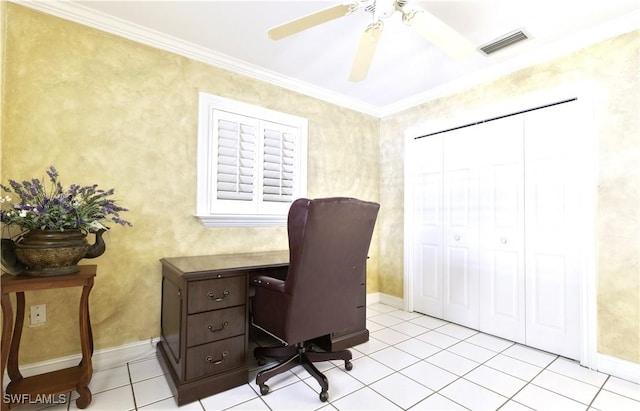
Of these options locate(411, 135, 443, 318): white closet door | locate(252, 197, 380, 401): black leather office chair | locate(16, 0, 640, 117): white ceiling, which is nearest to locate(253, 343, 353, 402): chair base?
locate(252, 197, 380, 401): black leather office chair

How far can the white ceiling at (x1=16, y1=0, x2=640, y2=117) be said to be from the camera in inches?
78.7

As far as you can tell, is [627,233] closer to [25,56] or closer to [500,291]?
[500,291]

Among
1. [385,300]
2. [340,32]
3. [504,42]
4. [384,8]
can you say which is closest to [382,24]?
[384,8]

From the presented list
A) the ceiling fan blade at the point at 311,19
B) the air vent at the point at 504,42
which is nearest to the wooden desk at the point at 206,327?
the ceiling fan blade at the point at 311,19

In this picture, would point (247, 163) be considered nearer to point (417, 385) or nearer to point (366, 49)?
point (366, 49)

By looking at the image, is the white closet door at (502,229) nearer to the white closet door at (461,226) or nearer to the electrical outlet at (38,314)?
the white closet door at (461,226)

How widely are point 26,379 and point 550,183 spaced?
3914mm

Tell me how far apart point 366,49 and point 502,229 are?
2.06m

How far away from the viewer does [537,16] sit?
2.08 meters

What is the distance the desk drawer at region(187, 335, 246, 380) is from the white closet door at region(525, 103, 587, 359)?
2.43 m

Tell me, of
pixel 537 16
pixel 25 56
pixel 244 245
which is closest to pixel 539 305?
pixel 537 16

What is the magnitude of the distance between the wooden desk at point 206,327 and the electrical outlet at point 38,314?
75 centimetres

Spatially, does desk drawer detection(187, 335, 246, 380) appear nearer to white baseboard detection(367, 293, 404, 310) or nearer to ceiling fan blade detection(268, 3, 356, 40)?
ceiling fan blade detection(268, 3, 356, 40)

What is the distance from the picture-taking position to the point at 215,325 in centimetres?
189
